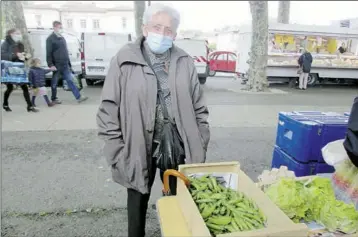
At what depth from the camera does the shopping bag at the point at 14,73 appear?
285 inches

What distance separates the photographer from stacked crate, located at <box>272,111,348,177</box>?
2838 millimetres

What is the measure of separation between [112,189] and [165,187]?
223 centimetres

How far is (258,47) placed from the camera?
1185 cm

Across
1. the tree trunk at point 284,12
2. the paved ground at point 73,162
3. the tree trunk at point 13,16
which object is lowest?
the paved ground at point 73,162

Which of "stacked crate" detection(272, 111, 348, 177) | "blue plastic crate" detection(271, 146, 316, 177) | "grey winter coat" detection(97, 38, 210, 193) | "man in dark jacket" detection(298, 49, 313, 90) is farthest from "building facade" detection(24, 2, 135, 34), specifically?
"grey winter coat" detection(97, 38, 210, 193)

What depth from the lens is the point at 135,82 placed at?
1997mm

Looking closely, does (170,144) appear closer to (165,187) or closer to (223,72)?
(165,187)

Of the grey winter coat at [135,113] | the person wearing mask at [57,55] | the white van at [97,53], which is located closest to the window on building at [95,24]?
the white van at [97,53]

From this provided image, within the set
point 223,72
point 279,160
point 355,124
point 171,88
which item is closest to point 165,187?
point 171,88

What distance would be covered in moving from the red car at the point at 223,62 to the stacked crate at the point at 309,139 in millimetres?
15895

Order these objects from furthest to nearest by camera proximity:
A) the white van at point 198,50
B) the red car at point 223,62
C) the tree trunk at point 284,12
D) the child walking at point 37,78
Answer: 1. the red car at point 223,62
2. the tree trunk at point 284,12
3. the white van at point 198,50
4. the child walking at point 37,78

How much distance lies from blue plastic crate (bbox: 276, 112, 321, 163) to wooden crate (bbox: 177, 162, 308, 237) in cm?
139

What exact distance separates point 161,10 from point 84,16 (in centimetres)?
6489

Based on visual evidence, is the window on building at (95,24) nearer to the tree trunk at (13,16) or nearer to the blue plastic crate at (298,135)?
the tree trunk at (13,16)
